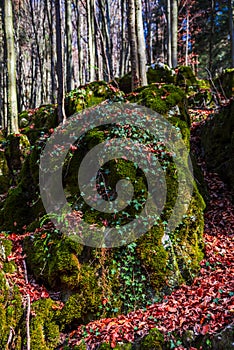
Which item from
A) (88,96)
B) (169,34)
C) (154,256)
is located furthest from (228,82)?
(154,256)

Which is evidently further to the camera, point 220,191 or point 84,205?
point 220,191

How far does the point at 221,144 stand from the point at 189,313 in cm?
498

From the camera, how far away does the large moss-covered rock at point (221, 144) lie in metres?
7.44

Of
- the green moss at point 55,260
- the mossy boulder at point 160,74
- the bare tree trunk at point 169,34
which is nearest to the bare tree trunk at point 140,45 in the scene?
the mossy boulder at point 160,74

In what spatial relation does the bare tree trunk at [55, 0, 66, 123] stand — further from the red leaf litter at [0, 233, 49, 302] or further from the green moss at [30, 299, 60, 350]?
the green moss at [30, 299, 60, 350]

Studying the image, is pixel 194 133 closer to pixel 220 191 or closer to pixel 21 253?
pixel 220 191

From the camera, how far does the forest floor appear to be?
382 centimetres

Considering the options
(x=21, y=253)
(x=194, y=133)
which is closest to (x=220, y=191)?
(x=194, y=133)

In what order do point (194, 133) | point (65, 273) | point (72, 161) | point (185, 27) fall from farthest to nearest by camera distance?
point (185, 27), point (194, 133), point (72, 161), point (65, 273)

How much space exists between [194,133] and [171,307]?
5943 millimetres

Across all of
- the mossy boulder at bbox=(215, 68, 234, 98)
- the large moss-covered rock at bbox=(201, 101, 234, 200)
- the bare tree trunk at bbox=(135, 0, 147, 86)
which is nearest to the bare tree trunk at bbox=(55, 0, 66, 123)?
the bare tree trunk at bbox=(135, 0, 147, 86)

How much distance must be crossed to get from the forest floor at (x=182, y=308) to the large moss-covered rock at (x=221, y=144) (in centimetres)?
206

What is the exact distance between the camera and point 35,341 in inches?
160

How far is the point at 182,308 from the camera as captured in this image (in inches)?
165
